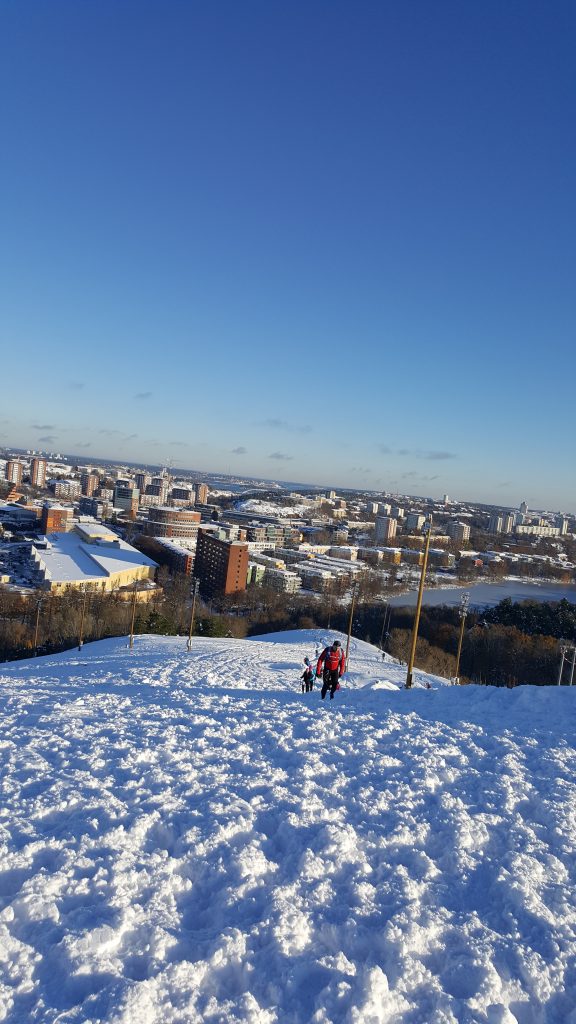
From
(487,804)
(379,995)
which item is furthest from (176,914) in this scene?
(487,804)

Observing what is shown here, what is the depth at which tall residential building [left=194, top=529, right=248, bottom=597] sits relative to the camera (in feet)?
145

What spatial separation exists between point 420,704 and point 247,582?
1653 inches

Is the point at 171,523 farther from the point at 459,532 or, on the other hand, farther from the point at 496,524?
the point at 496,524

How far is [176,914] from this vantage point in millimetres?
2916

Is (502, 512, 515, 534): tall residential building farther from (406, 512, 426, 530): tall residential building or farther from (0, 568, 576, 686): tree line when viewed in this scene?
(0, 568, 576, 686): tree line

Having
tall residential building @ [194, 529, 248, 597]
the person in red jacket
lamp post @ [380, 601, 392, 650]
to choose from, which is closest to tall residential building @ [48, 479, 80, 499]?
tall residential building @ [194, 529, 248, 597]

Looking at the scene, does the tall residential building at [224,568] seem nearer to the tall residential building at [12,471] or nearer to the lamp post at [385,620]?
the lamp post at [385,620]

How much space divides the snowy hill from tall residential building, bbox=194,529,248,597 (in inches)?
1510

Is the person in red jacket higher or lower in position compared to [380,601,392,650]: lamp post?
higher

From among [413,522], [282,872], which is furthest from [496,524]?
[282,872]

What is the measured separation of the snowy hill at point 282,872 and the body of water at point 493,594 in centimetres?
4301

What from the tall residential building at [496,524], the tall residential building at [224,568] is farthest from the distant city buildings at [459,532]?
the tall residential building at [224,568]

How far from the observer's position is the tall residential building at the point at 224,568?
145ft

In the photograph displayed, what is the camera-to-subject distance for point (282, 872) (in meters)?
3.30
